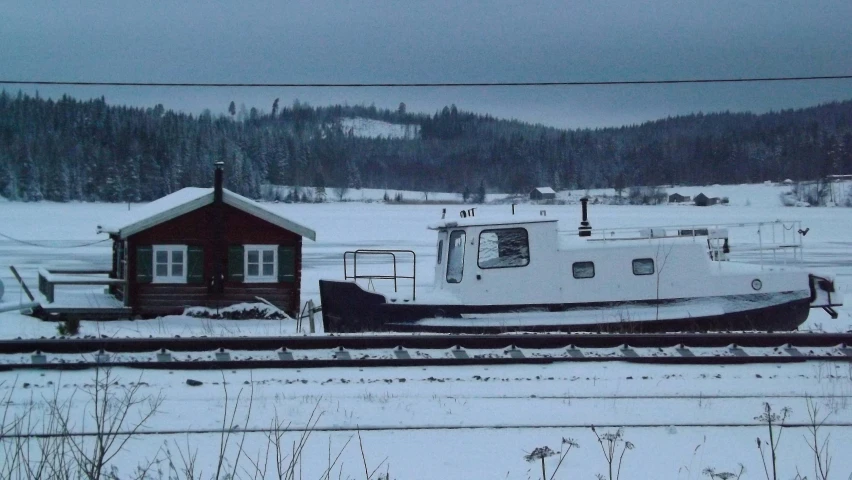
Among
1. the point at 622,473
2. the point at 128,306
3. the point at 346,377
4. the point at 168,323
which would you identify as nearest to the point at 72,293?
the point at 128,306

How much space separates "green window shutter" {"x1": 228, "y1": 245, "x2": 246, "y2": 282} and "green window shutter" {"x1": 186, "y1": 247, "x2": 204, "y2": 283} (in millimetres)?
667

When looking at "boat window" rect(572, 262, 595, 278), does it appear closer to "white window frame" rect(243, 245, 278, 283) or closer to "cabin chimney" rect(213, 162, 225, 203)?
"white window frame" rect(243, 245, 278, 283)

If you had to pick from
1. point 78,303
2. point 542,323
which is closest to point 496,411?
point 542,323

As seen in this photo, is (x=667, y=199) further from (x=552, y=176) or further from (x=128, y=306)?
(x=128, y=306)

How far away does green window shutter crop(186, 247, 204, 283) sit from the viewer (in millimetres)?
17750

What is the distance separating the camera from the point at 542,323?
12773 millimetres

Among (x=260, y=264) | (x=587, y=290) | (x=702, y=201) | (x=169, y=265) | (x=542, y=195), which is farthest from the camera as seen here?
(x=542, y=195)

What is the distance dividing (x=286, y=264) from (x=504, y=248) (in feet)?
23.0

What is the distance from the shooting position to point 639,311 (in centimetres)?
1295

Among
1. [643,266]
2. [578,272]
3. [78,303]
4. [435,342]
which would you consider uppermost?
[643,266]

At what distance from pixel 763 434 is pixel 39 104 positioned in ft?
447

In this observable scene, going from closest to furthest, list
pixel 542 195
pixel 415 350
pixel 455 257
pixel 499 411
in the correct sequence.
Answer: pixel 499 411 < pixel 415 350 < pixel 455 257 < pixel 542 195

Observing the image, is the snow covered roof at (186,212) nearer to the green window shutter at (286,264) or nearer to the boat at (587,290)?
the green window shutter at (286,264)

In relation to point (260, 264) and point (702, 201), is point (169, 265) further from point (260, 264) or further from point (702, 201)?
point (702, 201)
